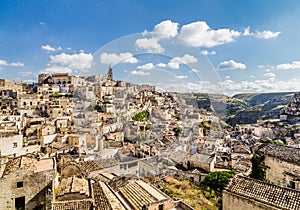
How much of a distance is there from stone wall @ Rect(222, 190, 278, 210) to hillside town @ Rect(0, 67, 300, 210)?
24 mm

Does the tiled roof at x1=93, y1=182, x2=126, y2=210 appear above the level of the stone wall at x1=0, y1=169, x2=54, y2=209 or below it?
below

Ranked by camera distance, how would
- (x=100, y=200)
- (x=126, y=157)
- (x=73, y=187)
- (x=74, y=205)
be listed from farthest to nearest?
(x=126, y=157)
(x=73, y=187)
(x=100, y=200)
(x=74, y=205)

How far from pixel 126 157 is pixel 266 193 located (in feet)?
25.6

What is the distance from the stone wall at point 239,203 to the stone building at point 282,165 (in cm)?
268

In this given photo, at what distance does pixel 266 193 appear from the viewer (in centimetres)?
530

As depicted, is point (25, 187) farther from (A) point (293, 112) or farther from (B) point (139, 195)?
(A) point (293, 112)

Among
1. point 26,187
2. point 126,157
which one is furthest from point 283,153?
point 26,187

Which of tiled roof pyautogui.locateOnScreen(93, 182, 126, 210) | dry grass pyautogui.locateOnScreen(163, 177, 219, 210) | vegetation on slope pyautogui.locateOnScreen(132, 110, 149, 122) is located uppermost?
vegetation on slope pyautogui.locateOnScreen(132, 110, 149, 122)

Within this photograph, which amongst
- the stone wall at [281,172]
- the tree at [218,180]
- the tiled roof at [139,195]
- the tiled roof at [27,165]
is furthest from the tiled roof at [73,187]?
the stone wall at [281,172]

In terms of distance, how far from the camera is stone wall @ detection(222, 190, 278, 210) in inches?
198

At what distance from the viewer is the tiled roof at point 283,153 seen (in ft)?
23.5

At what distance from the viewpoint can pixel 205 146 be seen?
1638cm

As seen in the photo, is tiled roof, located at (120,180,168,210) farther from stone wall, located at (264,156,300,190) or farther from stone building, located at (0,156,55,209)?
stone wall, located at (264,156,300,190)

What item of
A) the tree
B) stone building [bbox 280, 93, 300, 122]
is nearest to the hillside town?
the tree
